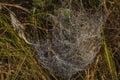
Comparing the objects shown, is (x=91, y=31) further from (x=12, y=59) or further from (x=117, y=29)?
(x=12, y=59)

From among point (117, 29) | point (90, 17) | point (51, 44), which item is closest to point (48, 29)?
point (51, 44)

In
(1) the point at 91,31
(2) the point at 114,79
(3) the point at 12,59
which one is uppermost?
Answer: (1) the point at 91,31

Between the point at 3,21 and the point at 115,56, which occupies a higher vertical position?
the point at 3,21

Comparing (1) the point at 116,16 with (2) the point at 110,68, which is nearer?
(2) the point at 110,68
